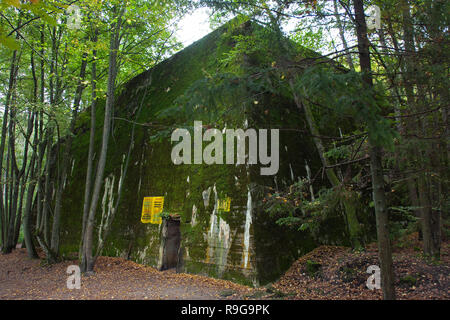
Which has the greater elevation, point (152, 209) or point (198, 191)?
point (198, 191)

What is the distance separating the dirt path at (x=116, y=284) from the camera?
5.88 m

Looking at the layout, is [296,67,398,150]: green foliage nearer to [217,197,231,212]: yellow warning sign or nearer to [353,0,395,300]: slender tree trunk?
[353,0,395,300]: slender tree trunk

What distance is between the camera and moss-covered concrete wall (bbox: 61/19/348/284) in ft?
21.2

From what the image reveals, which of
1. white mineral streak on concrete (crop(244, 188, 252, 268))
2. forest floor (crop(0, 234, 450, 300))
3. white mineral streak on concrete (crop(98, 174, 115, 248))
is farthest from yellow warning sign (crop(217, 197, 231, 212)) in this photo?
white mineral streak on concrete (crop(98, 174, 115, 248))

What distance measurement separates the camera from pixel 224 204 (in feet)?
22.8

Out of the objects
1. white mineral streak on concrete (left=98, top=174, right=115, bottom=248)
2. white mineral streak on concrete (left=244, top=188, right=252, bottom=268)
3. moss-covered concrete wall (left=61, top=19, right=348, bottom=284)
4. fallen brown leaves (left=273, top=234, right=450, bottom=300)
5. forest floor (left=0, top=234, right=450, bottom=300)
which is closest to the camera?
fallen brown leaves (left=273, top=234, right=450, bottom=300)

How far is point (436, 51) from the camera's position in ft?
12.5

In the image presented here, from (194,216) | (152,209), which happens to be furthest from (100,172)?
(194,216)

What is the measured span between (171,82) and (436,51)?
24.1 feet

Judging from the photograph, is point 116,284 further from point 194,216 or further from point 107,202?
point 107,202

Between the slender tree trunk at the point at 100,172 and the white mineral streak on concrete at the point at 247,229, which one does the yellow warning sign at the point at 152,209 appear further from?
the white mineral streak on concrete at the point at 247,229

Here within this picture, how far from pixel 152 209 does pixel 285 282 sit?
408 cm

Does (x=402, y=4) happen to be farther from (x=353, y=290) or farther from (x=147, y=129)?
(x=147, y=129)

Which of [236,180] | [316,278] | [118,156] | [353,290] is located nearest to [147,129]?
[118,156]
